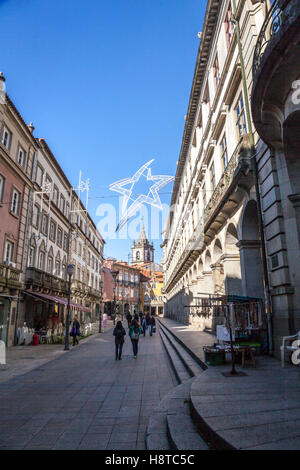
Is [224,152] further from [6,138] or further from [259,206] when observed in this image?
[6,138]

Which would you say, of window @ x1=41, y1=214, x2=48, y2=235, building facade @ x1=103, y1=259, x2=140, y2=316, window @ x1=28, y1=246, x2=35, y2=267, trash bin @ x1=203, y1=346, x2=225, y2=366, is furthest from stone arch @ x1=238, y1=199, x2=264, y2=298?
building facade @ x1=103, y1=259, x2=140, y2=316

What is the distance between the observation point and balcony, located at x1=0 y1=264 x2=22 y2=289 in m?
16.3

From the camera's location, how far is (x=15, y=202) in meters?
19.2

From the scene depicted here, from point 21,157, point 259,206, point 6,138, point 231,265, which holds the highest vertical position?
point 6,138

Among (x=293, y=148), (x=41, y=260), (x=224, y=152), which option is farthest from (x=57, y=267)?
(x=293, y=148)

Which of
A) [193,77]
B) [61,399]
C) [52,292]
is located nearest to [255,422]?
[61,399]

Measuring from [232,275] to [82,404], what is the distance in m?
9.59

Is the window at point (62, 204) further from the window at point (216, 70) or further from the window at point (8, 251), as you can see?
the window at point (216, 70)

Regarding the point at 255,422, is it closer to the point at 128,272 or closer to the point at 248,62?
the point at 248,62

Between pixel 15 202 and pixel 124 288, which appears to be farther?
pixel 124 288

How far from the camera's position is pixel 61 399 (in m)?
6.61

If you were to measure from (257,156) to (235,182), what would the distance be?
1495 mm

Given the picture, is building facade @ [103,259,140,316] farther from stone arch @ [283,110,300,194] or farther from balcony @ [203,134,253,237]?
stone arch @ [283,110,300,194]

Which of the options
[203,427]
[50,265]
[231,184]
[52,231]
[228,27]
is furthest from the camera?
[52,231]
